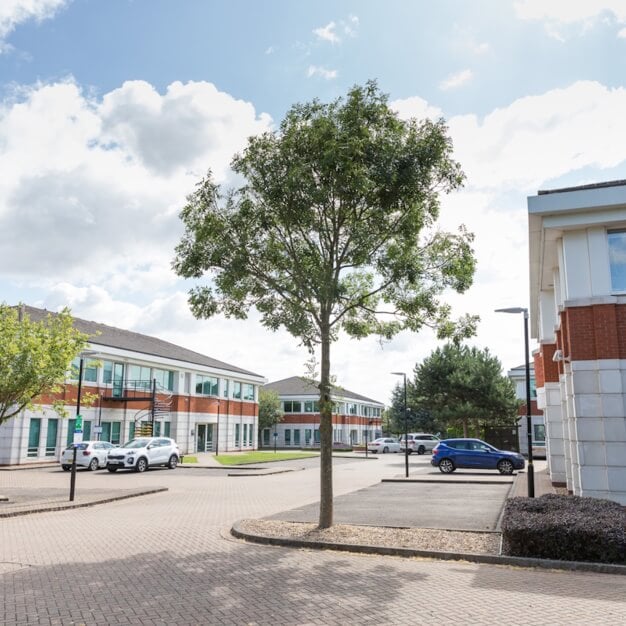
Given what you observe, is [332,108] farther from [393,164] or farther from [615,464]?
[615,464]

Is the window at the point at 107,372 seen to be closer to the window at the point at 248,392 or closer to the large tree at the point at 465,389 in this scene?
the window at the point at 248,392

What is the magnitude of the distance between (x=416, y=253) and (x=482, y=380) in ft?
123

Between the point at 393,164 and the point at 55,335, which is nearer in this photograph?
the point at 393,164

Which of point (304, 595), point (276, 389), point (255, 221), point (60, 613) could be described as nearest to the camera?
point (60, 613)

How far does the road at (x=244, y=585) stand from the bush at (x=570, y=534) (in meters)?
0.42

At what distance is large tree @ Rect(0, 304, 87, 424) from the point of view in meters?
17.2

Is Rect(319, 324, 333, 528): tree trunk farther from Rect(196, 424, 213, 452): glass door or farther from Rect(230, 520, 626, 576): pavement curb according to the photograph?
Rect(196, 424, 213, 452): glass door

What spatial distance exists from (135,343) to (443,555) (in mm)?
38120

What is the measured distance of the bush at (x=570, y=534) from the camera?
8.76 meters

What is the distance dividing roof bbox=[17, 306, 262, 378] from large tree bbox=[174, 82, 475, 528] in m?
24.6

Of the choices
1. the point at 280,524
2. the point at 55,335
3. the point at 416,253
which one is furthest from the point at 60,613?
the point at 55,335

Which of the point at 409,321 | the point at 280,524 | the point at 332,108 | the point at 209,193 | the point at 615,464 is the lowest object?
the point at 280,524

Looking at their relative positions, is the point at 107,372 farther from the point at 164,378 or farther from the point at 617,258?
the point at 617,258

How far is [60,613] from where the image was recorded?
6602 mm
